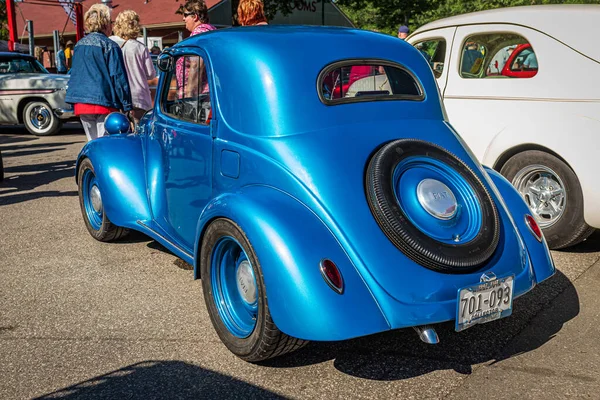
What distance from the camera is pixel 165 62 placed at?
4.64m

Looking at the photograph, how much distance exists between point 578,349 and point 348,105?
180cm

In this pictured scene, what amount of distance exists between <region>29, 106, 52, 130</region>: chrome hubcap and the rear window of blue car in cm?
1032

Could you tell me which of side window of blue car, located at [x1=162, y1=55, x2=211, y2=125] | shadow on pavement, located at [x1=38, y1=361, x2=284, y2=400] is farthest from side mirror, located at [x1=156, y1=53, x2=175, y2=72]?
shadow on pavement, located at [x1=38, y1=361, x2=284, y2=400]

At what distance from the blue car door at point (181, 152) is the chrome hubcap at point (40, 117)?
908 centimetres

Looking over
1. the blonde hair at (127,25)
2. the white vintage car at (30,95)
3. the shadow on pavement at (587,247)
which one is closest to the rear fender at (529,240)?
the shadow on pavement at (587,247)

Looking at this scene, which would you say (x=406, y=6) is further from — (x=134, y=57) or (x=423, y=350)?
(x=423, y=350)

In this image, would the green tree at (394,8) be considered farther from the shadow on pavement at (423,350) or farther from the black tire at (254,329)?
the black tire at (254,329)

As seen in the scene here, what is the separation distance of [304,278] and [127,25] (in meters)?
4.75

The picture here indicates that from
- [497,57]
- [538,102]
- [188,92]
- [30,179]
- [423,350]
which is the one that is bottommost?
[423,350]

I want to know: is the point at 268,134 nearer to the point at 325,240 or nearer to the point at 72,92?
the point at 325,240

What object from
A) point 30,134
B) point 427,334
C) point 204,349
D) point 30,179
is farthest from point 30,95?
point 427,334

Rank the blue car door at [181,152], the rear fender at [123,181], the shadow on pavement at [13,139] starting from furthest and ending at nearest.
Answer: the shadow on pavement at [13,139]
the rear fender at [123,181]
the blue car door at [181,152]

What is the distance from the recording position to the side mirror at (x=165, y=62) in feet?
15.0

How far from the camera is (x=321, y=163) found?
3363mm
